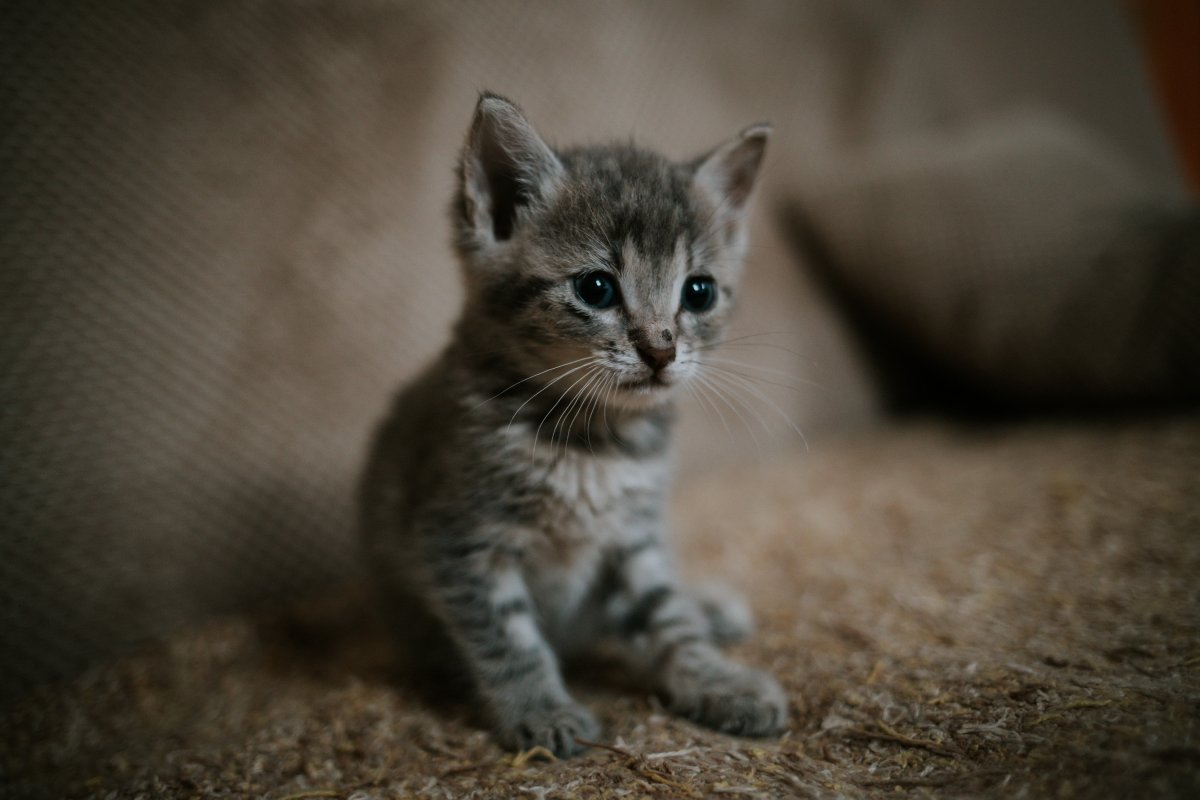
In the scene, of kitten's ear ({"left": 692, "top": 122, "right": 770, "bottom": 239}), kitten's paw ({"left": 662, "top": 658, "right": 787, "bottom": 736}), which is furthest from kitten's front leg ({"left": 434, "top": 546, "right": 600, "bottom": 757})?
kitten's ear ({"left": 692, "top": 122, "right": 770, "bottom": 239})

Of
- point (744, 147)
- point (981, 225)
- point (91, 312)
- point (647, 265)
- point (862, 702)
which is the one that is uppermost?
point (981, 225)

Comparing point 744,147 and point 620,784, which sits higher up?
point 744,147

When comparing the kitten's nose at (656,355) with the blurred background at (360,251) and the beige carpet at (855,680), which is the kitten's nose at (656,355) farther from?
the beige carpet at (855,680)

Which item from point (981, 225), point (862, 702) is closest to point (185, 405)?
point (862, 702)

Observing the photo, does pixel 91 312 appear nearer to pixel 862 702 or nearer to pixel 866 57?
pixel 862 702

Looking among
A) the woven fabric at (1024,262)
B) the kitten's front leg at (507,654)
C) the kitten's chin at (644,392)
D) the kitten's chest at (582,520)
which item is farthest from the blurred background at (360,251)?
the kitten's front leg at (507,654)

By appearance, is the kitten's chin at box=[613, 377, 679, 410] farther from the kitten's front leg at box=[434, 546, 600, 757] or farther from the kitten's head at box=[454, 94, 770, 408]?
the kitten's front leg at box=[434, 546, 600, 757]

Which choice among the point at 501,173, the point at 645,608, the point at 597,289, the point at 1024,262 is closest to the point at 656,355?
the point at 597,289
